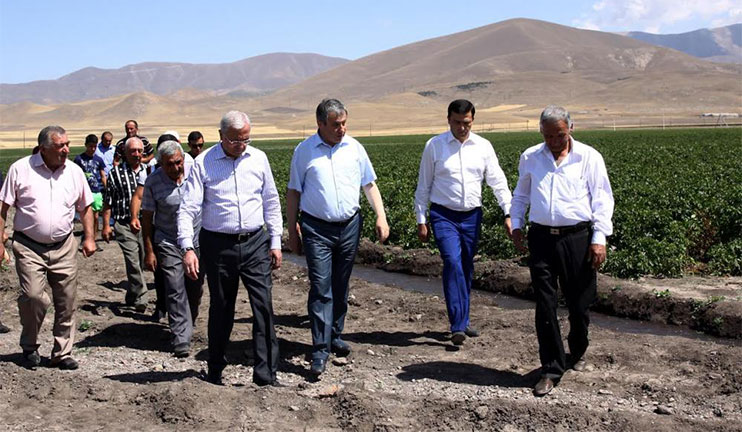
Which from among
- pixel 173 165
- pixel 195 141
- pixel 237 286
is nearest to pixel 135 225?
pixel 173 165

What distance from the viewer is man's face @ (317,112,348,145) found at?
267 inches

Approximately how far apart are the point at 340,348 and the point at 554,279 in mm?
2010

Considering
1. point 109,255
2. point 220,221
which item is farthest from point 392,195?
point 220,221

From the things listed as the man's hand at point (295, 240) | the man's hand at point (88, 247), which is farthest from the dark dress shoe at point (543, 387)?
the man's hand at point (88, 247)

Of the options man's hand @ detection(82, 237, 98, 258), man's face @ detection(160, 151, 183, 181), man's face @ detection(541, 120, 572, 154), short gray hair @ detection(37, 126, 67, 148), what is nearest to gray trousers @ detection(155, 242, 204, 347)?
man's face @ detection(160, 151, 183, 181)

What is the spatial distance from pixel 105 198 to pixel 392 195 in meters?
9.12

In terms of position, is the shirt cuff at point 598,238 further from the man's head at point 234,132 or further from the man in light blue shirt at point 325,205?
the man's head at point 234,132

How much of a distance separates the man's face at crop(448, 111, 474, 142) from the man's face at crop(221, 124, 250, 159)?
205cm

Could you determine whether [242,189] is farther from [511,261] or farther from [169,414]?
[511,261]

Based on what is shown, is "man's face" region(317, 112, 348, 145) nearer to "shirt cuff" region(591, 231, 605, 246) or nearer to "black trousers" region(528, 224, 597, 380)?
"black trousers" region(528, 224, 597, 380)

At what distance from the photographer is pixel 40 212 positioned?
22.3 feet

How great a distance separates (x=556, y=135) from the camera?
6102mm

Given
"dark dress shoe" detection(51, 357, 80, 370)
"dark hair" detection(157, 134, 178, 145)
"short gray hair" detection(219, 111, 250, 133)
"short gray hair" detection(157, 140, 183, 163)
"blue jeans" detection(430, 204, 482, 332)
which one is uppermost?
"short gray hair" detection(219, 111, 250, 133)

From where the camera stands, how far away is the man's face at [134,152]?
349 inches
